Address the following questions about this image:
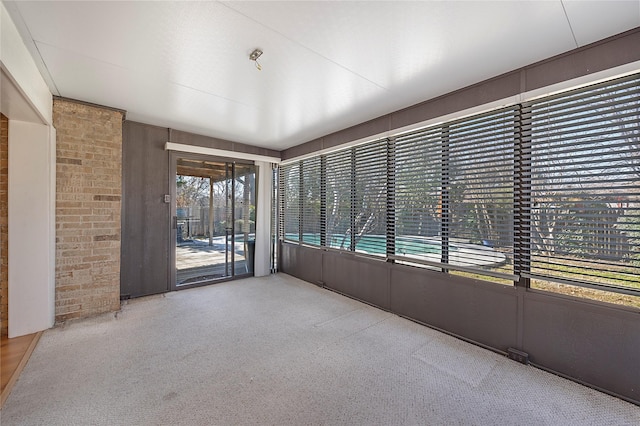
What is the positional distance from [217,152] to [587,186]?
15.0 feet

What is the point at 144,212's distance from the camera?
3992mm

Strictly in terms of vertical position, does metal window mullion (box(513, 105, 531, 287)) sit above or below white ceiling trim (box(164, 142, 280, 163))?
below

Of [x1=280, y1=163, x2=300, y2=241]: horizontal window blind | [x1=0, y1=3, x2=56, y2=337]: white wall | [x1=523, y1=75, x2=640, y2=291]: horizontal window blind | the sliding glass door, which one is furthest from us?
[x1=280, y1=163, x2=300, y2=241]: horizontal window blind

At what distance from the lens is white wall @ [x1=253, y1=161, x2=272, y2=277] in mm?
5180

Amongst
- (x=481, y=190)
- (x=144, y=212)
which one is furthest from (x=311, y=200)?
(x=481, y=190)

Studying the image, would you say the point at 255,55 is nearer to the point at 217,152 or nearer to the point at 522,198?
the point at 522,198

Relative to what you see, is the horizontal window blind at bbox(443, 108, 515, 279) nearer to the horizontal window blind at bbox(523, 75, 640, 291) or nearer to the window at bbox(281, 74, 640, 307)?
the window at bbox(281, 74, 640, 307)

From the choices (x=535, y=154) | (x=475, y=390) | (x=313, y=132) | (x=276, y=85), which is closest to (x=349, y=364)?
(x=475, y=390)

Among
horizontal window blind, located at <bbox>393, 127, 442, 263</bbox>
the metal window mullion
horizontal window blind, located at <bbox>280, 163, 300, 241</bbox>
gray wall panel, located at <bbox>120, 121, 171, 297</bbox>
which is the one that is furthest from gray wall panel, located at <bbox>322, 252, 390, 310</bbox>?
gray wall panel, located at <bbox>120, 121, 171, 297</bbox>

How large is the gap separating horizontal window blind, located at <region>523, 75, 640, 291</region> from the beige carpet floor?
0.90 meters

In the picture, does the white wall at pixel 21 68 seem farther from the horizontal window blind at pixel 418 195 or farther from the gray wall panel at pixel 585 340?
the gray wall panel at pixel 585 340

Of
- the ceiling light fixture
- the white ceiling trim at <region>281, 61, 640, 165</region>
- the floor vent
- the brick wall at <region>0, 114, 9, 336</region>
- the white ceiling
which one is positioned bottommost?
the floor vent

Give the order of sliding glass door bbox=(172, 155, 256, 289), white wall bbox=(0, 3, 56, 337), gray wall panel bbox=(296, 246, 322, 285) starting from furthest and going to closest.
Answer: gray wall panel bbox=(296, 246, 322, 285) → sliding glass door bbox=(172, 155, 256, 289) → white wall bbox=(0, 3, 56, 337)

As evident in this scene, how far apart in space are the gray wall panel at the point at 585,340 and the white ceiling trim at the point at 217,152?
4364 millimetres
